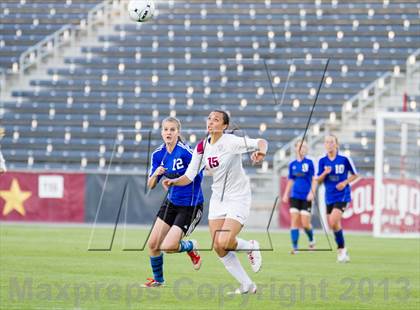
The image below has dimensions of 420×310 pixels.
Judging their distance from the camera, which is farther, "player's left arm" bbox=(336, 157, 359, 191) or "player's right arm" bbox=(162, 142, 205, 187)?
"player's left arm" bbox=(336, 157, 359, 191)

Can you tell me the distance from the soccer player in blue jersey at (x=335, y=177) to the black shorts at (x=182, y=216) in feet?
20.0

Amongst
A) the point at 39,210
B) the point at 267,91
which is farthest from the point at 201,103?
the point at 39,210

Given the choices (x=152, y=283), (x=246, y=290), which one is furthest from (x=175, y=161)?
(x=246, y=290)

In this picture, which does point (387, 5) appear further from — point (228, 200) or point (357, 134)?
point (228, 200)

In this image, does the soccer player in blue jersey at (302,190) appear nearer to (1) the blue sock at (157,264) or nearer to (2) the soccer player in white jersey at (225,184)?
(1) the blue sock at (157,264)

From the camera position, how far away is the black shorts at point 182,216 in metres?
12.4

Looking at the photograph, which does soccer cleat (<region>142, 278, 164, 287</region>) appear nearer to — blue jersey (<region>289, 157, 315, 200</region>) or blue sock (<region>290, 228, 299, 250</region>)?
blue sock (<region>290, 228, 299, 250</region>)

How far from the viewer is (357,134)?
33.1 metres

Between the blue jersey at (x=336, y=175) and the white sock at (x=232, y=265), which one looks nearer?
the white sock at (x=232, y=265)

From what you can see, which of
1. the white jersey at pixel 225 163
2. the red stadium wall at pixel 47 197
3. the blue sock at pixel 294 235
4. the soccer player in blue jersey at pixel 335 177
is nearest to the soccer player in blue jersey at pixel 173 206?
the white jersey at pixel 225 163

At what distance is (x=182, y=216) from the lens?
12.5m

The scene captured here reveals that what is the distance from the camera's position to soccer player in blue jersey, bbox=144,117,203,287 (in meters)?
12.2

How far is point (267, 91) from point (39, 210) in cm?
908

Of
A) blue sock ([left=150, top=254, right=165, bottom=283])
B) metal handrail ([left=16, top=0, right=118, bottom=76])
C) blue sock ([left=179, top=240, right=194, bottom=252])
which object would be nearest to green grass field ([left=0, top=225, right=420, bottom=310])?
blue sock ([left=150, top=254, right=165, bottom=283])
